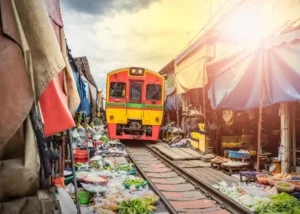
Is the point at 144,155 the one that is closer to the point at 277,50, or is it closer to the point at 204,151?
the point at 204,151

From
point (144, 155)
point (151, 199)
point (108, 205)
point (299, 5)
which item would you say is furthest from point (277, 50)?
point (144, 155)

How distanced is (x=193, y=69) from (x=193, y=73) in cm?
19

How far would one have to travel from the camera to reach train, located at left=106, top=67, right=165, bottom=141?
14148 mm

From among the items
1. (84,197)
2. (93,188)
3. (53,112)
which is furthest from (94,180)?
(53,112)

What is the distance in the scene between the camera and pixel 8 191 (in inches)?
72.0

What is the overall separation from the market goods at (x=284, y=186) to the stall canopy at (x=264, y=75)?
1785 millimetres

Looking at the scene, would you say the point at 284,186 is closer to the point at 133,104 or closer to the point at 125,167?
the point at 125,167

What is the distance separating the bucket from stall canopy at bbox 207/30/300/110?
4584 mm

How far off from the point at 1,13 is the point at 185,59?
1254 centimetres

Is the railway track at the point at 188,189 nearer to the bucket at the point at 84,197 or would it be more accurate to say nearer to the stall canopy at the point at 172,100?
the bucket at the point at 84,197

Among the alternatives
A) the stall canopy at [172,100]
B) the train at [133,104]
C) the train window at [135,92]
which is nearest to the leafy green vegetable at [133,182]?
the train at [133,104]

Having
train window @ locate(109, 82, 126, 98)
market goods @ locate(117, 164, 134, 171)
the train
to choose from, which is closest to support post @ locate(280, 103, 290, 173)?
market goods @ locate(117, 164, 134, 171)

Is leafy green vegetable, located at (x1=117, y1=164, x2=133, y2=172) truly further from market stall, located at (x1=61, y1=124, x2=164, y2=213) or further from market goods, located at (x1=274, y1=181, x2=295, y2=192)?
market goods, located at (x1=274, y1=181, x2=295, y2=192)

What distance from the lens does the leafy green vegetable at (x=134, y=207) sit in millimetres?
4770
